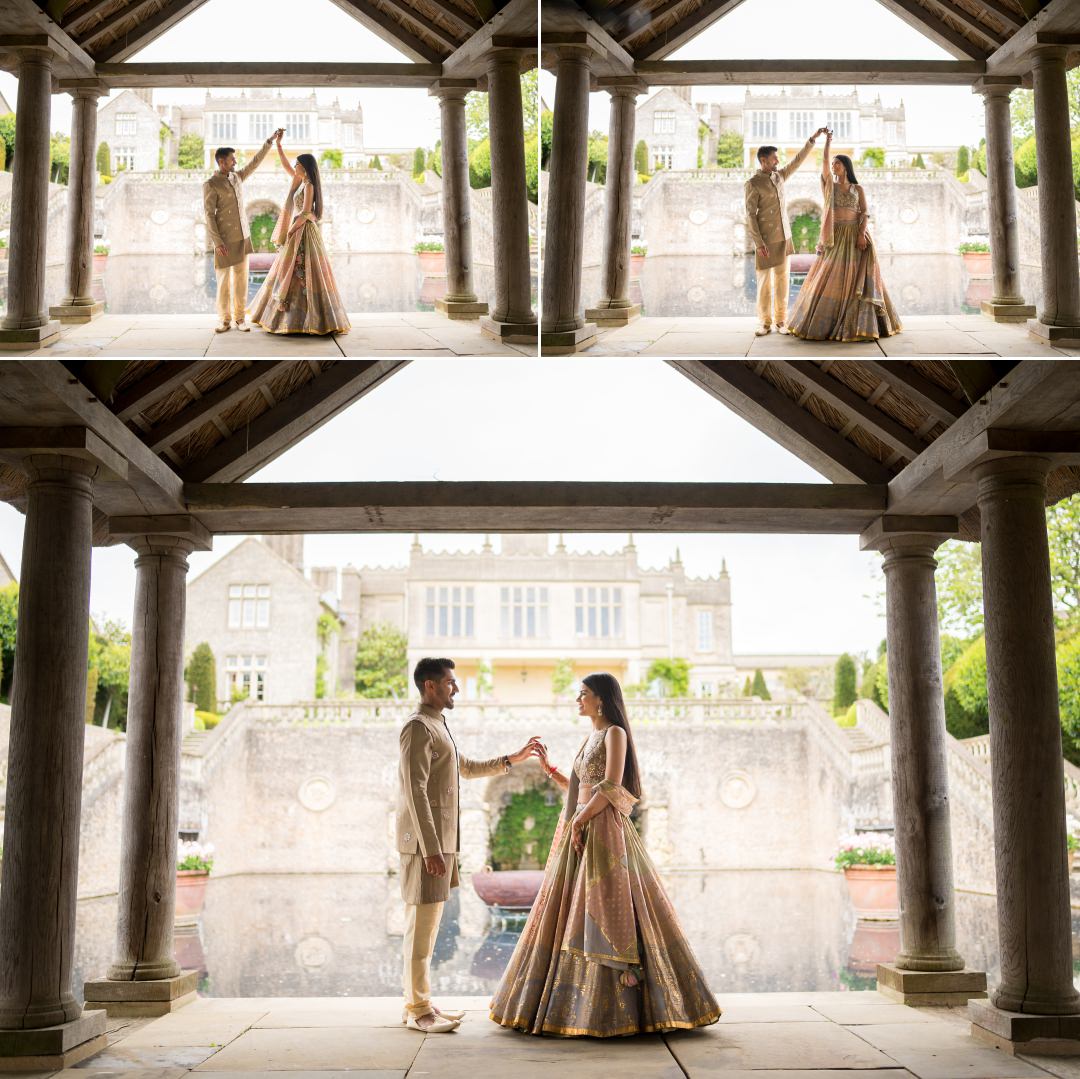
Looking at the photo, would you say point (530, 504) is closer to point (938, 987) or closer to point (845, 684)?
point (938, 987)

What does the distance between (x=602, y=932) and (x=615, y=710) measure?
3.57 ft

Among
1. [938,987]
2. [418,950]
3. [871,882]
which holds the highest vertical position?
[418,950]

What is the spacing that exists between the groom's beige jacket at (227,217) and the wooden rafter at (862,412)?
12.1 feet

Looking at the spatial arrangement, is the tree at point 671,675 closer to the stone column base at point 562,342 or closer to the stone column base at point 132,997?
the stone column base at point 132,997

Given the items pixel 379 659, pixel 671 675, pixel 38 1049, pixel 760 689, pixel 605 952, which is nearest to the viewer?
pixel 38 1049

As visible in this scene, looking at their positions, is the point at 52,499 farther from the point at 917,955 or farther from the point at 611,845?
the point at 917,955

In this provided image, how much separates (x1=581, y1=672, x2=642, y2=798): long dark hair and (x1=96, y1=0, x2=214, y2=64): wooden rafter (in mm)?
3613

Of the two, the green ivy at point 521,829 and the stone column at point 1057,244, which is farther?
the green ivy at point 521,829

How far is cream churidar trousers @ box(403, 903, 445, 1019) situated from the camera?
612 cm

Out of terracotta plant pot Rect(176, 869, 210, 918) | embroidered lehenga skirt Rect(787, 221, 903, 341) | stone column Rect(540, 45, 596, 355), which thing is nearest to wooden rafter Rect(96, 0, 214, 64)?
stone column Rect(540, 45, 596, 355)

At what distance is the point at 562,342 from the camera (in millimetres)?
3939

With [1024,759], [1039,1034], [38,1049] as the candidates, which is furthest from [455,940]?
[1024,759]

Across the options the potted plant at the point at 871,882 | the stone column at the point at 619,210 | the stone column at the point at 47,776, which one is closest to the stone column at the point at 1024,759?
the stone column at the point at 619,210

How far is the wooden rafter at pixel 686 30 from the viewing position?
390 centimetres
